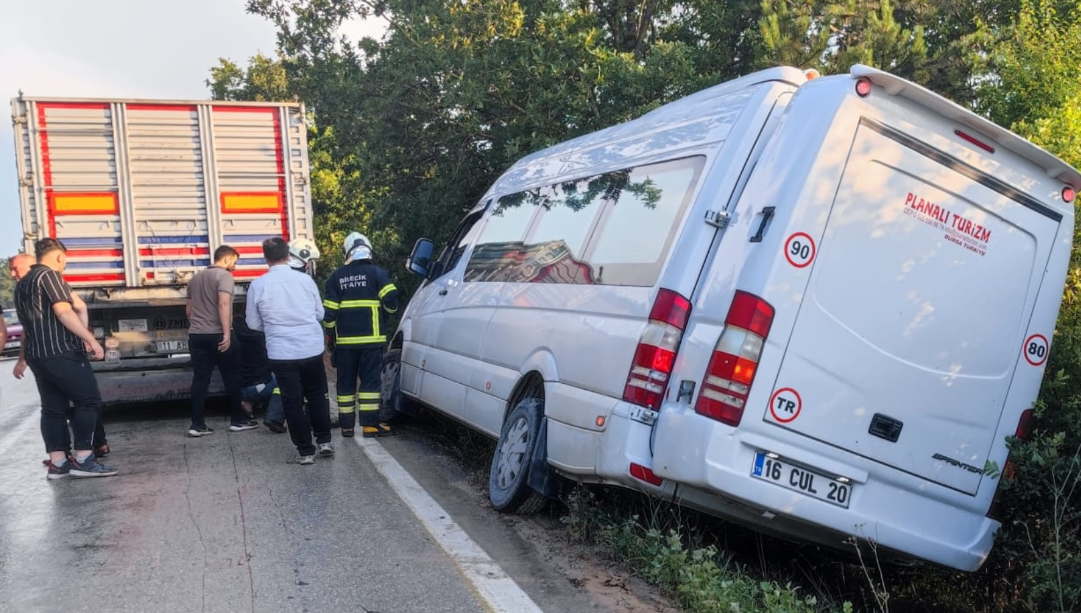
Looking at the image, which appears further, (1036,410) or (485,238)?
(485,238)

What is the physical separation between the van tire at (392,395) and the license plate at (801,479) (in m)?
4.97

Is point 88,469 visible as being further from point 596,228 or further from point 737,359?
point 737,359

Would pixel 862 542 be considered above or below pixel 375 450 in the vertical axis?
above

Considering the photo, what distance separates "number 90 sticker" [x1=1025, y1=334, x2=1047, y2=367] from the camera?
452 centimetres

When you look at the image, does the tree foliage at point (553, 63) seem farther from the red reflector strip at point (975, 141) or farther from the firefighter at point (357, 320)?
the firefighter at point (357, 320)

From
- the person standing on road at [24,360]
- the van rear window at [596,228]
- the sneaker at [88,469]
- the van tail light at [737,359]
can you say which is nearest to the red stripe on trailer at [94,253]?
the person standing on road at [24,360]

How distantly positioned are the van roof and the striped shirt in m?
5.52

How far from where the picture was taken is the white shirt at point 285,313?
24.0ft

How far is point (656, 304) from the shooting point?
14.6 ft

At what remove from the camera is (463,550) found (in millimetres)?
4938

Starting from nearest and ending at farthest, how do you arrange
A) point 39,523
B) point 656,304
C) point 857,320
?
point 857,320 < point 656,304 < point 39,523

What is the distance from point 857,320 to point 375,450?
467 centimetres

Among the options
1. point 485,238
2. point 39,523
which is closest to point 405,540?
point 39,523

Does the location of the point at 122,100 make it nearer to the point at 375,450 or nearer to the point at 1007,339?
the point at 375,450
